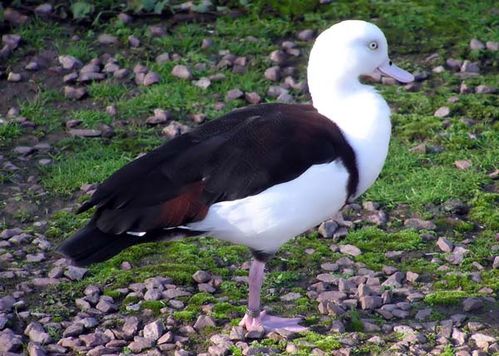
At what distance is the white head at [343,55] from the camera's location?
5090 millimetres

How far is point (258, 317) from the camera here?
5008mm

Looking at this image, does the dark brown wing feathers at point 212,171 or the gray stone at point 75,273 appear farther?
the gray stone at point 75,273

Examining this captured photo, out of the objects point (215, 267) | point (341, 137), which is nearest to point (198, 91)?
point (215, 267)

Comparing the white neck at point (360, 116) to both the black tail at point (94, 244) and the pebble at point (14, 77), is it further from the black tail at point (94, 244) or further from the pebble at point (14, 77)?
the pebble at point (14, 77)

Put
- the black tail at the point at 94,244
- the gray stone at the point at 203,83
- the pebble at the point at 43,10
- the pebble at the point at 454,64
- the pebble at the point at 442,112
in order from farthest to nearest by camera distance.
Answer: the pebble at the point at 43,10
the pebble at the point at 454,64
the gray stone at the point at 203,83
the pebble at the point at 442,112
the black tail at the point at 94,244

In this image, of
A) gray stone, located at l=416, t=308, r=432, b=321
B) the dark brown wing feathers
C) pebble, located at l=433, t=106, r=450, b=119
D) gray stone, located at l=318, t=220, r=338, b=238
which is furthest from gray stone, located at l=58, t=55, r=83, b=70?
gray stone, located at l=416, t=308, r=432, b=321

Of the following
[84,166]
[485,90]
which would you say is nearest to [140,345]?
[84,166]

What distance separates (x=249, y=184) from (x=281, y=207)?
165mm

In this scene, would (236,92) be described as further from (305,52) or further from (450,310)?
(450,310)

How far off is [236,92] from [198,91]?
0.28m

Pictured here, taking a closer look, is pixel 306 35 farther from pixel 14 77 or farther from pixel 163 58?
pixel 14 77

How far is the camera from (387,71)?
5.38 m

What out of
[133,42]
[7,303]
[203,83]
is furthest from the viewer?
[133,42]

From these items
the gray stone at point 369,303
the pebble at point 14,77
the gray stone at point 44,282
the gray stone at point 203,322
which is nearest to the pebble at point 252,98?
the pebble at point 14,77
